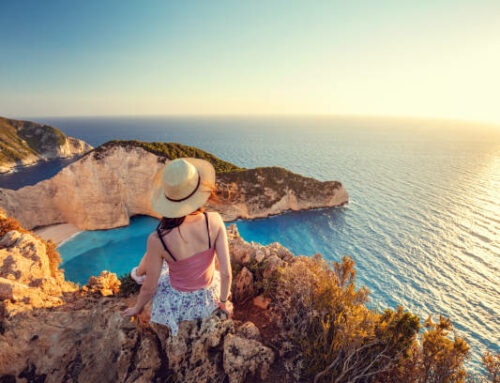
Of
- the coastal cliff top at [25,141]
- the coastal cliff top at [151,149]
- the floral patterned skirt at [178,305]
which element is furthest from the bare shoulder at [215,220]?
the coastal cliff top at [25,141]

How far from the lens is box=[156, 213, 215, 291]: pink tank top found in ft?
9.55

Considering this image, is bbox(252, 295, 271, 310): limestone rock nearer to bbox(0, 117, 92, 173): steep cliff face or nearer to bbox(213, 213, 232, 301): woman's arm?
bbox(213, 213, 232, 301): woman's arm

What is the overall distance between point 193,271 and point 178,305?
0.63 m

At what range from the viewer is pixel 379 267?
2316cm

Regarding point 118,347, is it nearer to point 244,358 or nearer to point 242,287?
point 244,358

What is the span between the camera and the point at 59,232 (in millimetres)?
29047

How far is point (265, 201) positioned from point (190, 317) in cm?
3224

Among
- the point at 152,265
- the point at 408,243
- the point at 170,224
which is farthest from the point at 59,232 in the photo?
the point at 408,243

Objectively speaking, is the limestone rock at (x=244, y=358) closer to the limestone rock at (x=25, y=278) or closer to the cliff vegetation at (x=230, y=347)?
the cliff vegetation at (x=230, y=347)

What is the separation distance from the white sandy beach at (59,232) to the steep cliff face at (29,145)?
58.2 meters

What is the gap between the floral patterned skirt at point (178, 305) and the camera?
320 cm

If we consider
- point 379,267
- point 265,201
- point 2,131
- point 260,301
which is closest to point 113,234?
point 265,201

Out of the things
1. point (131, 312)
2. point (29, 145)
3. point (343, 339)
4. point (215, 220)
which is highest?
point (215, 220)

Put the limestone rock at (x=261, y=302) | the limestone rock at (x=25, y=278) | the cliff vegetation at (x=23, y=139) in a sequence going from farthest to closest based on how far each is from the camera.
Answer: the cliff vegetation at (x=23, y=139)
the limestone rock at (x=261, y=302)
the limestone rock at (x=25, y=278)
